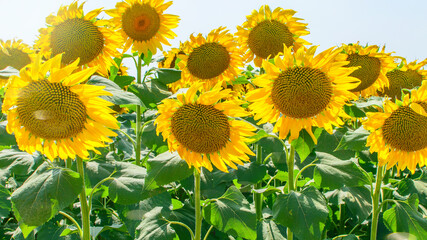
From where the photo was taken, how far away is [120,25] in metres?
3.04

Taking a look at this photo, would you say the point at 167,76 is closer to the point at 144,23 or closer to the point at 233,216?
the point at 144,23

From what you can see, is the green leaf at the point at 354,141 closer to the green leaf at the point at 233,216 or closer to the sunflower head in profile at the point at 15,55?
the green leaf at the point at 233,216

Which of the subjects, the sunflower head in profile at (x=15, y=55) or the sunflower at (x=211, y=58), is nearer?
the sunflower at (x=211, y=58)

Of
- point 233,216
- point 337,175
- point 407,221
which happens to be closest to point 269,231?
point 233,216

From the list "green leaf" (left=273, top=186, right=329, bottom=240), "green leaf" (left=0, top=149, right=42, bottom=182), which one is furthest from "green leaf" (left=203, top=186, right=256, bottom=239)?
"green leaf" (left=0, top=149, right=42, bottom=182)

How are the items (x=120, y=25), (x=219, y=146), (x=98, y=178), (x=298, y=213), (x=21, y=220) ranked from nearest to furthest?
(x=21, y=220)
(x=298, y=213)
(x=219, y=146)
(x=98, y=178)
(x=120, y=25)

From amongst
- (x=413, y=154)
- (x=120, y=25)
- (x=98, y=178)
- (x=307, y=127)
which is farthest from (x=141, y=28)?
(x=413, y=154)

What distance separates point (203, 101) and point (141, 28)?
1.37 metres

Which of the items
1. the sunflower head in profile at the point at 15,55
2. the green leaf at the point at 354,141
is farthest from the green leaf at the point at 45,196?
the sunflower head in profile at the point at 15,55

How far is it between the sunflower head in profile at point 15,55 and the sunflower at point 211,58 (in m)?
1.49

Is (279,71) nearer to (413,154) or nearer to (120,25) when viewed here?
(413,154)

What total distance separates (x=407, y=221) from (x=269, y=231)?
845 mm

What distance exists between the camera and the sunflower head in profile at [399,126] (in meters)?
2.25

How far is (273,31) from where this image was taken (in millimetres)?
3074
